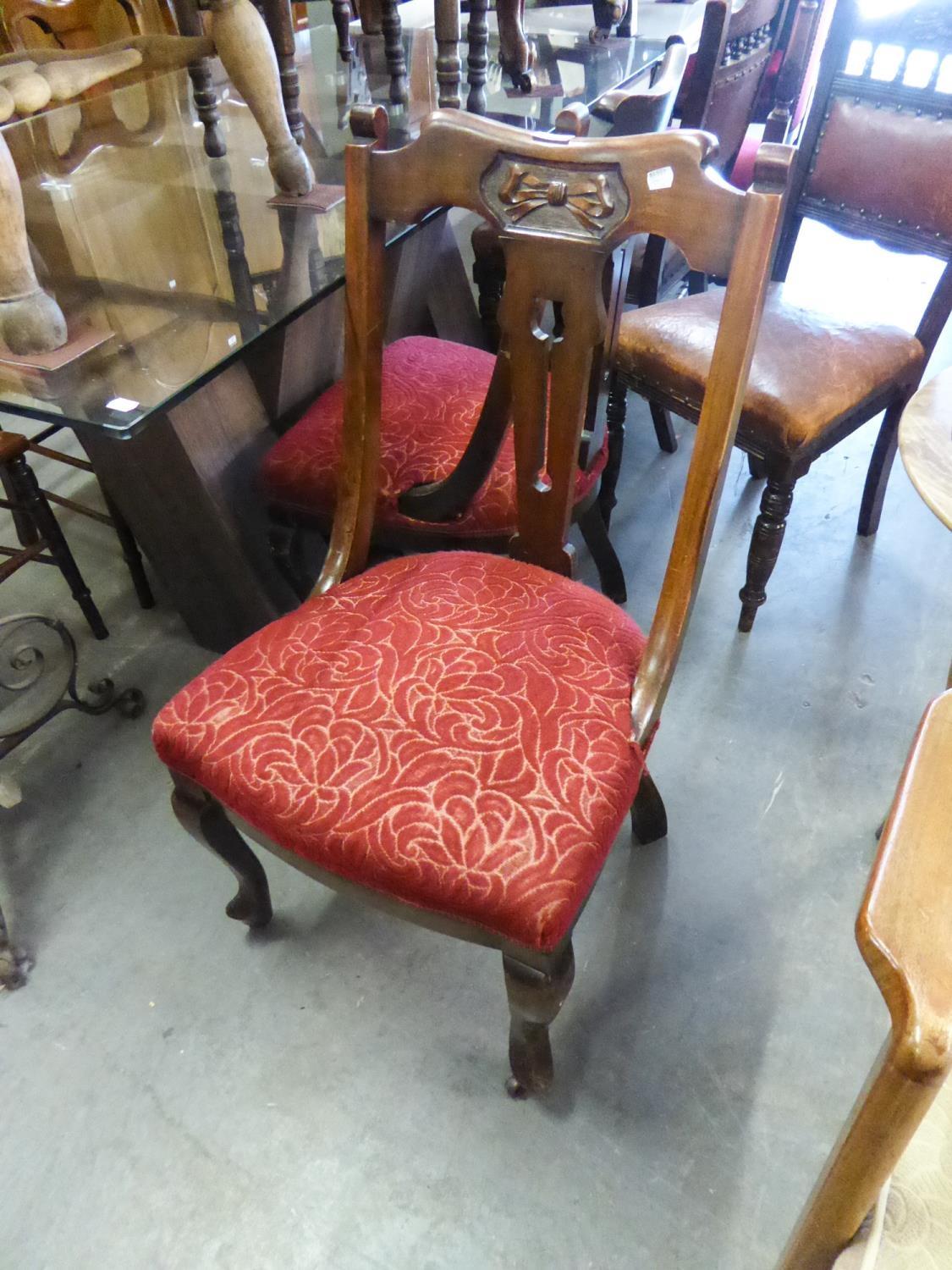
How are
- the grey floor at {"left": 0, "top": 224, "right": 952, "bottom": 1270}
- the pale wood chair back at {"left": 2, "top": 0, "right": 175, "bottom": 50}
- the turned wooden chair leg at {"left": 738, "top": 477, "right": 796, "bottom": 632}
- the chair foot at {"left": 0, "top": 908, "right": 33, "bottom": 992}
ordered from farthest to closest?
the pale wood chair back at {"left": 2, "top": 0, "right": 175, "bottom": 50}, the turned wooden chair leg at {"left": 738, "top": 477, "right": 796, "bottom": 632}, the chair foot at {"left": 0, "top": 908, "right": 33, "bottom": 992}, the grey floor at {"left": 0, "top": 224, "right": 952, "bottom": 1270}

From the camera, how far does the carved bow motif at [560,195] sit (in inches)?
32.5

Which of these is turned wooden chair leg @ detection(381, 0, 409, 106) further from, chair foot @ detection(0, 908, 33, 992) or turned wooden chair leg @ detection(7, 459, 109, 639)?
chair foot @ detection(0, 908, 33, 992)

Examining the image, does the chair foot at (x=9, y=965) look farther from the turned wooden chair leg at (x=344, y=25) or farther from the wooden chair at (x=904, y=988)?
the turned wooden chair leg at (x=344, y=25)

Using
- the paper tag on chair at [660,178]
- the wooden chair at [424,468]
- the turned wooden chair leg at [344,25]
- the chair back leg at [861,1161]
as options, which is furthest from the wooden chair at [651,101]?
the turned wooden chair leg at [344,25]

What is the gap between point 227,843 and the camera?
42.5 inches

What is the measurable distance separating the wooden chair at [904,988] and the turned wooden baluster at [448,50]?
1582 millimetres

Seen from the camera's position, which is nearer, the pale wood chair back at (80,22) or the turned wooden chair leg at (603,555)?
the turned wooden chair leg at (603,555)

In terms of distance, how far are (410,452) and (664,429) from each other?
973 millimetres

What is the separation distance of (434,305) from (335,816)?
1.52 meters

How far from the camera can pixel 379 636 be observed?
0.98 metres

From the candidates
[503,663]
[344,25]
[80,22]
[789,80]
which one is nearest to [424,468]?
[503,663]

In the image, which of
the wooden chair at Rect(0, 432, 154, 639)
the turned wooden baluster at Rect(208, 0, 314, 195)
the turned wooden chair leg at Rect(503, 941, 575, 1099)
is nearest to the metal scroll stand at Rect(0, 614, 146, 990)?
the wooden chair at Rect(0, 432, 154, 639)

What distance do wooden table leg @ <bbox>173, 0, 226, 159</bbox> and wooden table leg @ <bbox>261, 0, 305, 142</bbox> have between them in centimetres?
13

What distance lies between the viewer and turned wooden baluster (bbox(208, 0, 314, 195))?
4.09 feet
